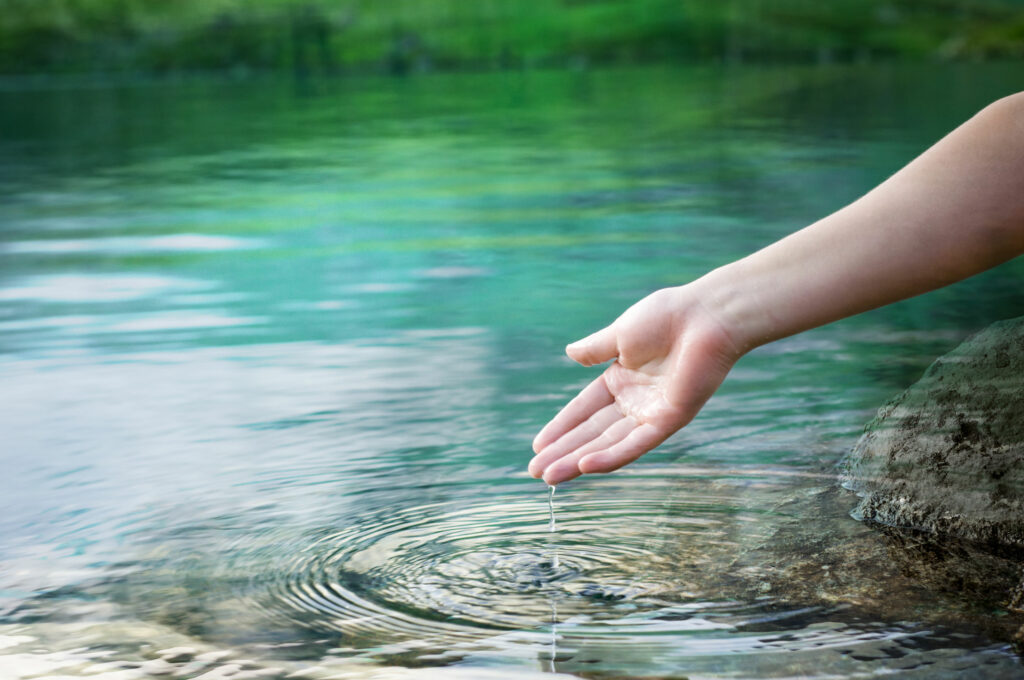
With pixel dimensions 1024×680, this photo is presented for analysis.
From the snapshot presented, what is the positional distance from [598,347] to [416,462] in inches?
58.9

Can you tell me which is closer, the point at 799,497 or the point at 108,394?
the point at 799,497

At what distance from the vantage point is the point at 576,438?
3.59 m

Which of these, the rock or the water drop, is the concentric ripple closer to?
the water drop

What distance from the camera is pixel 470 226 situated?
493 inches

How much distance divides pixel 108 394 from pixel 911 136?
54.3 ft

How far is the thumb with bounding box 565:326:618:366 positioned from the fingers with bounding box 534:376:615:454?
7 cm

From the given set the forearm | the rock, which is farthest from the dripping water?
the rock

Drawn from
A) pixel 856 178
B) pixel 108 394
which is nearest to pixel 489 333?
pixel 108 394

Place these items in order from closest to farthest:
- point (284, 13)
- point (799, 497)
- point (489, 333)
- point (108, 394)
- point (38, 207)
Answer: point (799, 497) < point (108, 394) < point (489, 333) < point (38, 207) < point (284, 13)

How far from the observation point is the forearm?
3133 mm

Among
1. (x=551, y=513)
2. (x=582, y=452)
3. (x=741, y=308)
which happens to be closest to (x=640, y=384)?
(x=582, y=452)

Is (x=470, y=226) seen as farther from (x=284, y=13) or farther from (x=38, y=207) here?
(x=284, y=13)

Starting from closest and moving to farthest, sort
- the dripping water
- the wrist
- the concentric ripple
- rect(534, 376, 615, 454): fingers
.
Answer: the concentric ripple → the wrist → rect(534, 376, 615, 454): fingers → the dripping water

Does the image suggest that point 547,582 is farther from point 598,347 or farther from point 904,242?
point 904,242
